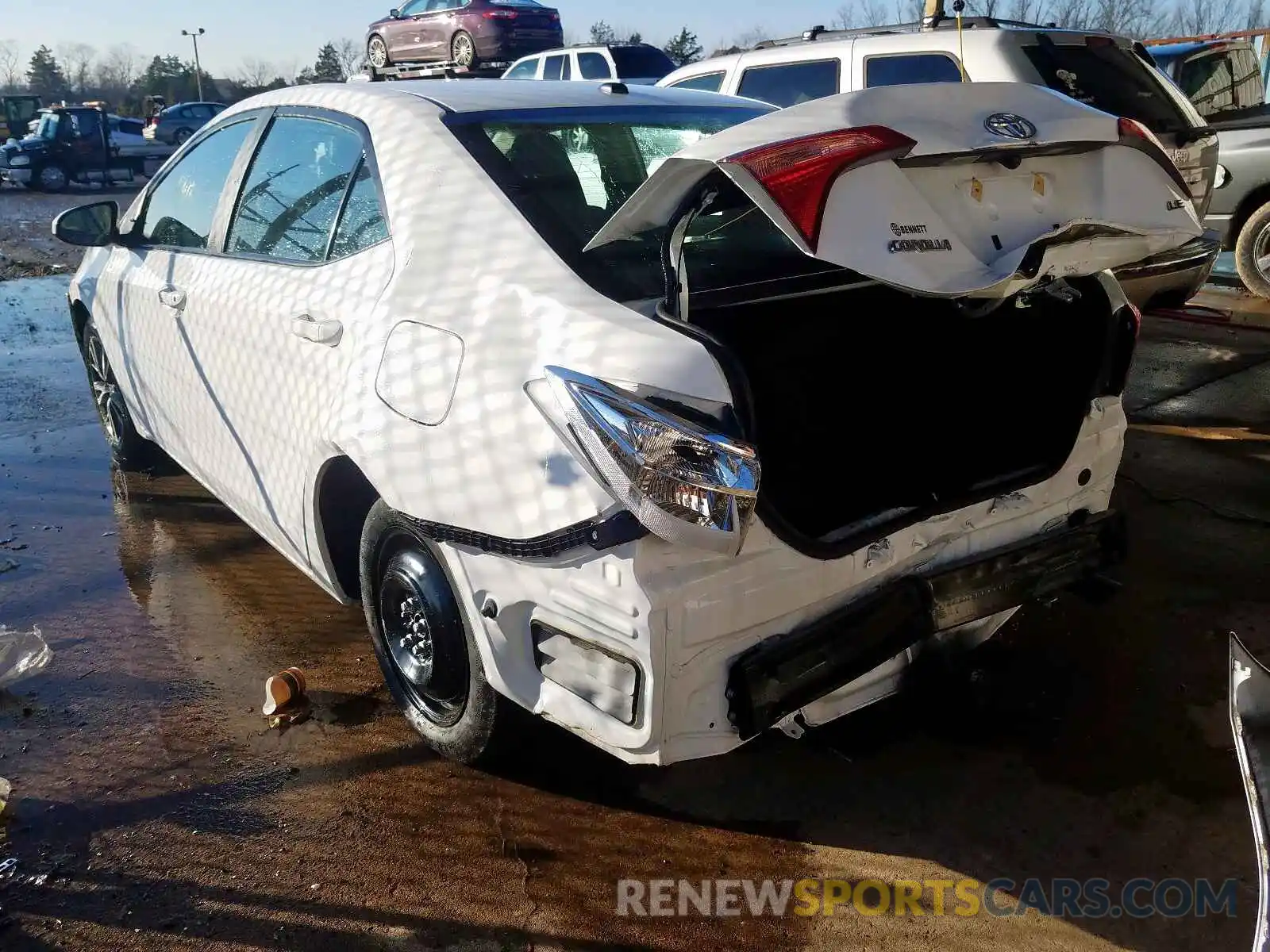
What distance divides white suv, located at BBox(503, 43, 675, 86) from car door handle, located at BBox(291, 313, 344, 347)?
36.3 feet

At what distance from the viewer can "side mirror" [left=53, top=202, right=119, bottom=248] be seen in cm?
444

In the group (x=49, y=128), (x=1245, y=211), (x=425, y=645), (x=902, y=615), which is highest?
(x=49, y=128)

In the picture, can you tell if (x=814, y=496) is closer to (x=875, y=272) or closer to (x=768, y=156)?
(x=875, y=272)

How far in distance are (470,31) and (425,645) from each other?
1434cm

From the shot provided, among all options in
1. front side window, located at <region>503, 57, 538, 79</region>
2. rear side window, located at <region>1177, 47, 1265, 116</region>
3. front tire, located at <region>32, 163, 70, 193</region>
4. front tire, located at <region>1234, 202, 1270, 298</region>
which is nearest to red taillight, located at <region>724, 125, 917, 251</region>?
front tire, located at <region>1234, 202, 1270, 298</region>

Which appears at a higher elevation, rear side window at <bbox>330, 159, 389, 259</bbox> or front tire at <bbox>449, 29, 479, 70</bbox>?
front tire at <bbox>449, 29, 479, 70</bbox>

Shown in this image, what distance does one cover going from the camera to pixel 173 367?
4031 millimetres

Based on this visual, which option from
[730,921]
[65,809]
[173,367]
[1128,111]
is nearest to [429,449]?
[730,921]

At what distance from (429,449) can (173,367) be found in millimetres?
2126

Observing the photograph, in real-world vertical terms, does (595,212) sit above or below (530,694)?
above

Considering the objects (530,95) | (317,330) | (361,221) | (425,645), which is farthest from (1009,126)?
(425,645)

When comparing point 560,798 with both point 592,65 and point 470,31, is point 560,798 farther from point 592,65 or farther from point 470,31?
point 470,31

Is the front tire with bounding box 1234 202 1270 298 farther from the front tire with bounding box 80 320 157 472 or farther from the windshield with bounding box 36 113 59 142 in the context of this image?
the windshield with bounding box 36 113 59 142

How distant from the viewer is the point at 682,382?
2002 mm
